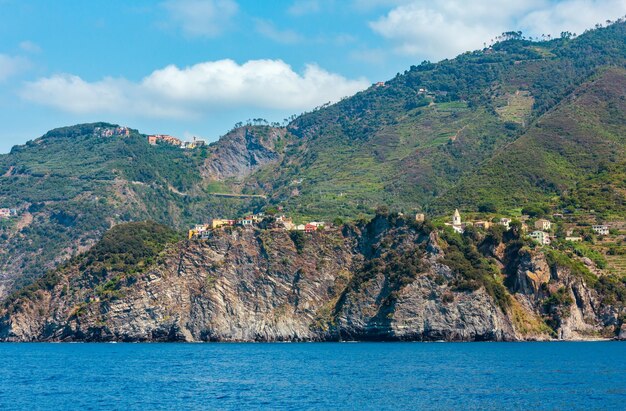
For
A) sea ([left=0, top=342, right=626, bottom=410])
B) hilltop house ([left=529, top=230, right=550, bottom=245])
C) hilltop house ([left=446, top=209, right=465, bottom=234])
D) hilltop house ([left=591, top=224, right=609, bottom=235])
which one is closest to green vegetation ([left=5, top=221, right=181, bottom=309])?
sea ([left=0, top=342, right=626, bottom=410])

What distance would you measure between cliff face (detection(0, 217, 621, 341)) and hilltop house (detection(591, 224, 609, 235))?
2333 cm

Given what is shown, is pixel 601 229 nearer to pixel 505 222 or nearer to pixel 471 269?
pixel 505 222

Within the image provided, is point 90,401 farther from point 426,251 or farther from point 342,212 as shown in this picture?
point 342,212

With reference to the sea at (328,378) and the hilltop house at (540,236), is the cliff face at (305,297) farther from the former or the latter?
the hilltop house at (540,236)

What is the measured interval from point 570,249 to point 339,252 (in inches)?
1385

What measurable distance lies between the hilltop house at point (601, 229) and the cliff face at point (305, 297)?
23.3 metres

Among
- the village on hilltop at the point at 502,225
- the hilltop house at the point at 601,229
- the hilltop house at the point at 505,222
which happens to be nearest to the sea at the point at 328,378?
→ the village on hilltop at the point at 502,225

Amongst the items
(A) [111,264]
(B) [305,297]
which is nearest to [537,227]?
(B) [305,297]

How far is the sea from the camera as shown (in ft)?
216

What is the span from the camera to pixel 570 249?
13950 centimetres


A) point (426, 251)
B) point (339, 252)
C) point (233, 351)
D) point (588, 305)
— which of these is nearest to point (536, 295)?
point (588, 305)

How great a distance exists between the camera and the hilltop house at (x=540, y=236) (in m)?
144

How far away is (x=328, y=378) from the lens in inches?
3189

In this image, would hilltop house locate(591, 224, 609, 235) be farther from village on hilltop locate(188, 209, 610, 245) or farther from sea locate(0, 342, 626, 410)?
sea locate(0, 342, 626, 410)
